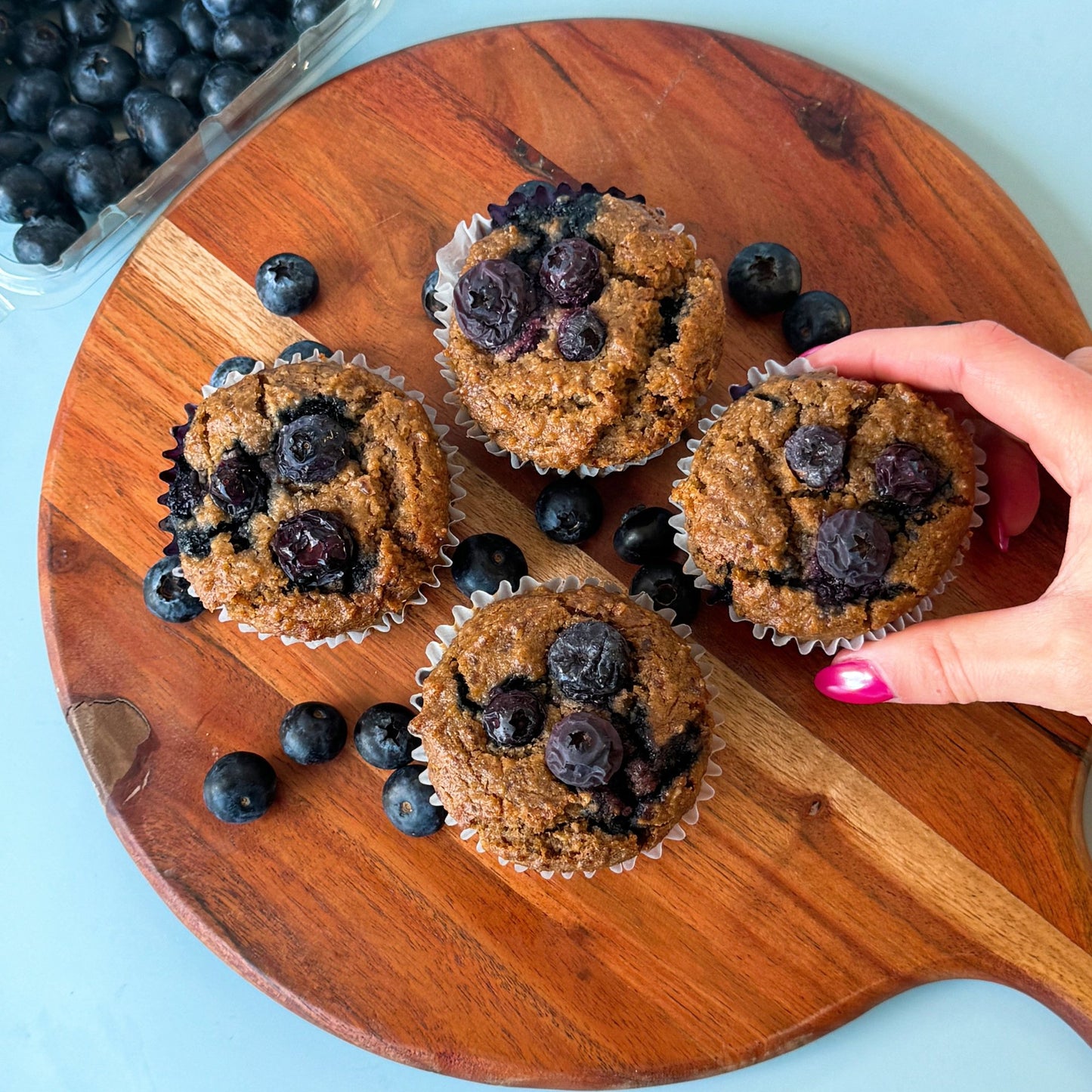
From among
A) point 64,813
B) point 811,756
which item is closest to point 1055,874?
point 811,756

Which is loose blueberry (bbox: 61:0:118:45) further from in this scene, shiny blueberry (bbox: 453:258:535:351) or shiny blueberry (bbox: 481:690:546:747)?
shiny blueberry (bbox: 481:690:546:747)

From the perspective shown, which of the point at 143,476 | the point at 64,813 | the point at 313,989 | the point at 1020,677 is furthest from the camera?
the point at 64,813

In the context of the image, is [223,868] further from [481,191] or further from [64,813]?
[481,191]

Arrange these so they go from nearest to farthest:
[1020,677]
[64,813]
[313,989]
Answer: [1020,677], [313,989], [64,813]

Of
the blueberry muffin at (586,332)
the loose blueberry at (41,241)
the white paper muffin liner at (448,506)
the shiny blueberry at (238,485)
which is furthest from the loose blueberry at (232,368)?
the loose blueberry at (41,241)

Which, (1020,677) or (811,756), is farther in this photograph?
(811,756)

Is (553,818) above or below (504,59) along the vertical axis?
below

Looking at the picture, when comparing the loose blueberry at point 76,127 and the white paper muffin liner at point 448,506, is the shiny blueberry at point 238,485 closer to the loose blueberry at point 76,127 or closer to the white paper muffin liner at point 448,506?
the white paper muffin liner at point 448,506

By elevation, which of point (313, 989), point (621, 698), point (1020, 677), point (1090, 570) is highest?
point (1090, 570)

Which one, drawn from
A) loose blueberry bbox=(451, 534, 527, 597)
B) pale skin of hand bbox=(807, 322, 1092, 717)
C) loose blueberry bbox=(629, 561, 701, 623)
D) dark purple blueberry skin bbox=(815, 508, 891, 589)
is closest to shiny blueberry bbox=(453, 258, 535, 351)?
loose blueberry bbox=(451, 534, 527, 597)
